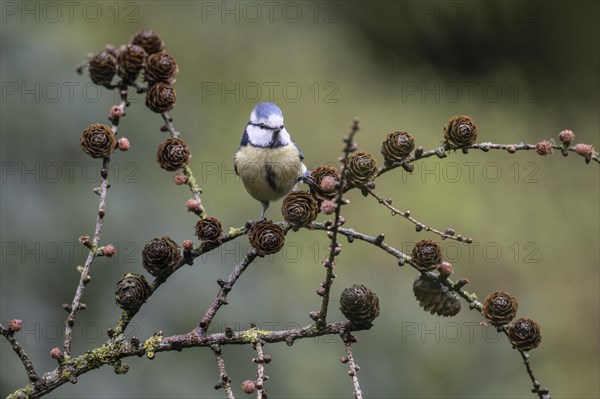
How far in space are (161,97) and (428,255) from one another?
0.52m

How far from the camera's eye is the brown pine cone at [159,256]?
4.00ft

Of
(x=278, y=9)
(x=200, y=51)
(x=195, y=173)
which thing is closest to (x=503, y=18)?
(x=278, y=9)

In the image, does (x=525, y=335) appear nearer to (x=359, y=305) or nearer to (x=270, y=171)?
(x=359, y=305)

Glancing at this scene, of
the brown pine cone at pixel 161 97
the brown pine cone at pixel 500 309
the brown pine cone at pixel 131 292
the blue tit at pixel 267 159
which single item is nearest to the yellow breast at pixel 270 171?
the blue tit at pixel 267 159

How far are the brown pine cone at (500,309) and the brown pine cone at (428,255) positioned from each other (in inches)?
3.8

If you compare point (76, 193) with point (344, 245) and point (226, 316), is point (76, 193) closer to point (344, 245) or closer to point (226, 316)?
point (226, 316)

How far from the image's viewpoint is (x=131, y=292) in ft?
4.03

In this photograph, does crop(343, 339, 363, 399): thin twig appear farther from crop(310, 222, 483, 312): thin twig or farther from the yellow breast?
the yellow breast

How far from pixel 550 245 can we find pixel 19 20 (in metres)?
2.13

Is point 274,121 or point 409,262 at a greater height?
point 274,121

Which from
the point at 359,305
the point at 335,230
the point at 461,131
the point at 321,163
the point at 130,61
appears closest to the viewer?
the point at 335,230

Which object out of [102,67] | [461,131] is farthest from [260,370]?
[102,67]

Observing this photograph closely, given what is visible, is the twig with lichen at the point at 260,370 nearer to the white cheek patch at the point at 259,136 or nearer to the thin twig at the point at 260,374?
the thin twig at the point at 260,374

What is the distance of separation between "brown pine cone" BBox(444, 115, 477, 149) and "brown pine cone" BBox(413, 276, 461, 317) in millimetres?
230
